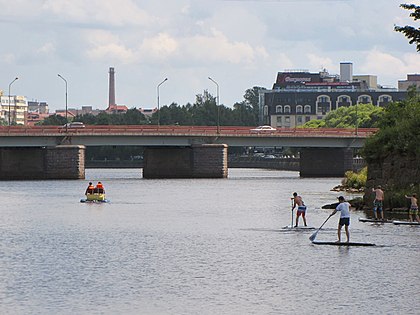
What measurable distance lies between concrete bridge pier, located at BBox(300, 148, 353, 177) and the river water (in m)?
80.8

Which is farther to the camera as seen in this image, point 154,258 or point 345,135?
point 345,135

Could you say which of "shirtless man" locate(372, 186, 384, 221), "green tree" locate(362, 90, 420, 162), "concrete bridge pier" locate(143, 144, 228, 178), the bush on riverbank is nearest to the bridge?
"concrete bridge pier" locate(143, 144, 228, 178)

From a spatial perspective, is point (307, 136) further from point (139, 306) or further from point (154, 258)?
point (139, 306)

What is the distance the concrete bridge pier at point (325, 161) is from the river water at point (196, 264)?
3180 inches

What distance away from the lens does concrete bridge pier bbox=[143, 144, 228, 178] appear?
16250 centimetres

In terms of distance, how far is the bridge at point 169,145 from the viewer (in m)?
153

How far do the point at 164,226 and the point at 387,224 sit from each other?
13.5 m

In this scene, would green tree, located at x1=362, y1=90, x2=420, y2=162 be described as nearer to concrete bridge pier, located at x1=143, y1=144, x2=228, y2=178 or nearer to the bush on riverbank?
the bush on riverbank

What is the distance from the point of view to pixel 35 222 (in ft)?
262

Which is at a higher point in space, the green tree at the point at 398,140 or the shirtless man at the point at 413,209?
the green tree at the point at 398,140

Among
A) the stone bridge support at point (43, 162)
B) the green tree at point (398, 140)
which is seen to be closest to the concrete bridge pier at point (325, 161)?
the stone bridge support at point (43, 162)

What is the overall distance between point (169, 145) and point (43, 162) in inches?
639

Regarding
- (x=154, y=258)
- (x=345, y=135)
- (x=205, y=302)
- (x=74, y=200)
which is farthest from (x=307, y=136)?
(x=205, y=302)

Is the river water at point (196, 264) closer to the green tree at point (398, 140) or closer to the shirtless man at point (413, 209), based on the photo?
the shirtless man at point (413, 209)
